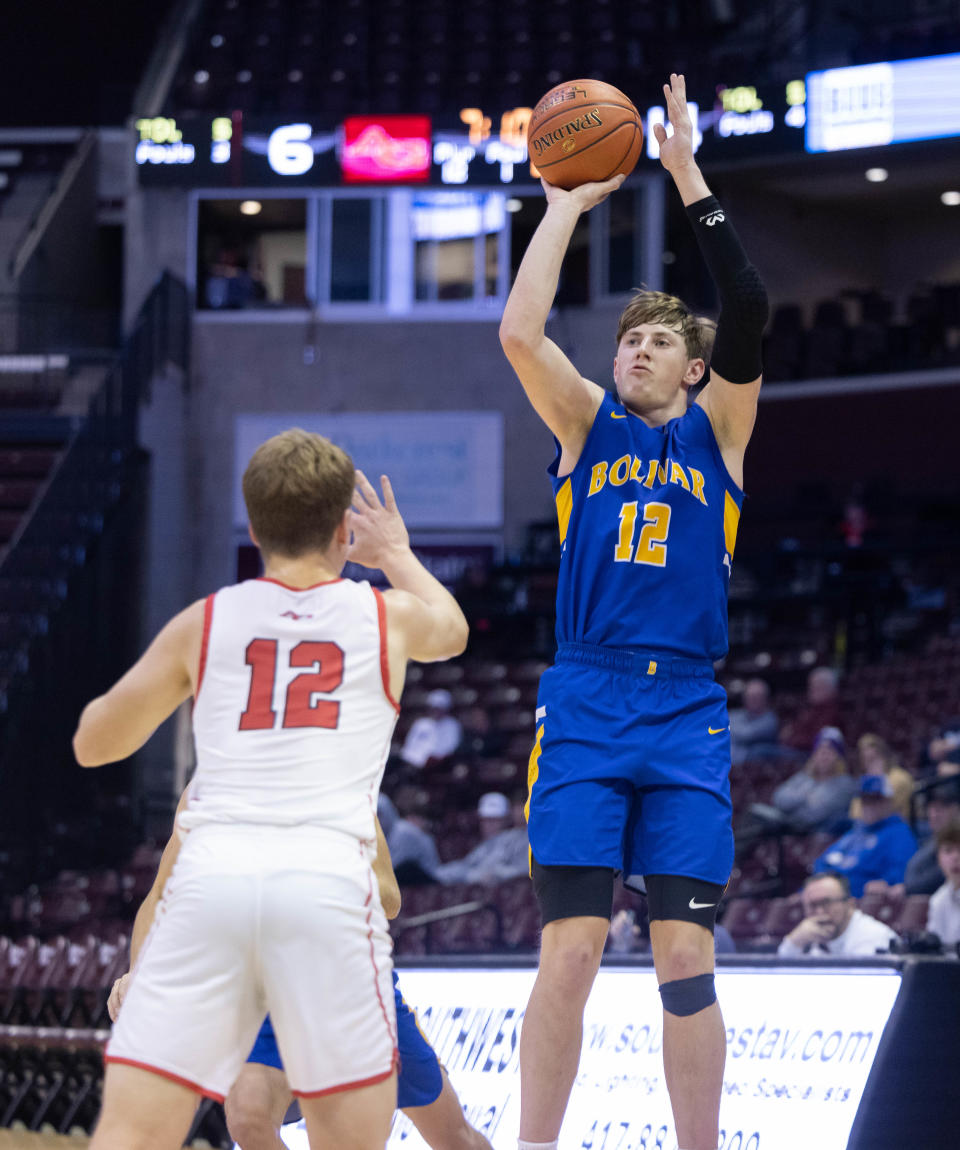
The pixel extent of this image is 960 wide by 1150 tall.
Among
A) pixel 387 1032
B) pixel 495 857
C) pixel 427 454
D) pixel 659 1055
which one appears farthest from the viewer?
pixel 427 454

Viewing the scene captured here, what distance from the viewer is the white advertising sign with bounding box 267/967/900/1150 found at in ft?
14.2

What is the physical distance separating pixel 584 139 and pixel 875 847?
569 cm

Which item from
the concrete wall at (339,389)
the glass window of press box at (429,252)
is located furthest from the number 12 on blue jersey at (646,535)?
the glass window of press box at (429,252)

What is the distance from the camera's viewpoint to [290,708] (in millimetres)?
2883

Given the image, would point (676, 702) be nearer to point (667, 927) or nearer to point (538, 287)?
point (667, 927)

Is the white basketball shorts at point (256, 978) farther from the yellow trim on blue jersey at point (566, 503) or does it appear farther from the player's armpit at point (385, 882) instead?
the yellow trim on blue jersey at point (566, 503)

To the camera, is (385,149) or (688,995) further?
(385,149)

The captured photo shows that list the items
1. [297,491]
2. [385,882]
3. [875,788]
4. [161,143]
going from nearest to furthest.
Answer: [297,491], [385,882], [875,788], [161,143]

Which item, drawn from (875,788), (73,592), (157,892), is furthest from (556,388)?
(73,592)

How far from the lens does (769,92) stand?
654 inches

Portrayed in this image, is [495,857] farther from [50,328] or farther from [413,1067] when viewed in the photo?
[50,328]

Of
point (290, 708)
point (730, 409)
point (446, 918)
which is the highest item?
point (730, 409)

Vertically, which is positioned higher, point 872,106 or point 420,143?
point 872,106

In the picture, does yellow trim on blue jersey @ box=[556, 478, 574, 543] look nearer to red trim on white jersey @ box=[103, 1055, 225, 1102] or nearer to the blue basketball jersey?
the blue basketball jersey
